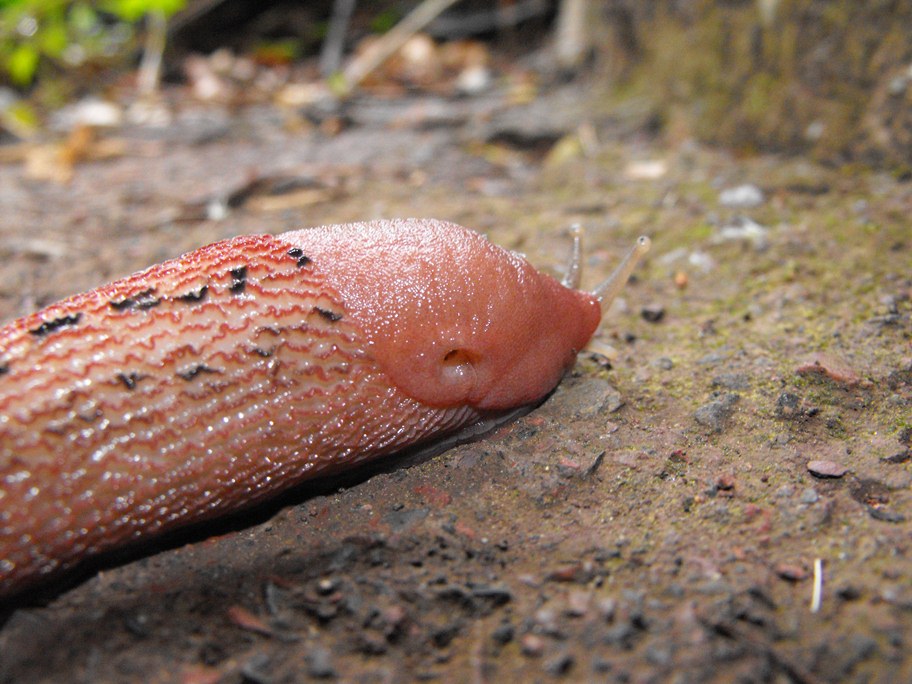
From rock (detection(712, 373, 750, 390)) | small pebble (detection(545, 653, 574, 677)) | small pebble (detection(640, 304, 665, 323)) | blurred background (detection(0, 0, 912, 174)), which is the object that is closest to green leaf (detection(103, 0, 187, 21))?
blurred background (detection(0, 0, 912, 174))

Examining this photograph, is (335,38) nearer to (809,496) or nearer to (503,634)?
(809,496)

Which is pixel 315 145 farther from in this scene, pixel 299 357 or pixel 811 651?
pixel 811 651

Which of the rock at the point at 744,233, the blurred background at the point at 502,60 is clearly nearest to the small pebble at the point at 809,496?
the rock at the point at 744,233

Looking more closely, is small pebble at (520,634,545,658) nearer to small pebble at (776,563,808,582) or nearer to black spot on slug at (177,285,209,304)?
small pebble at (776,563,808,582)

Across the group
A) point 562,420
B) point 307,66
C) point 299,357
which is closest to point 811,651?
point 562,420

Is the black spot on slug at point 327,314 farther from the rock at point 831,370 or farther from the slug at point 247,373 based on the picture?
the rock at point 831,370
